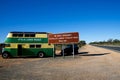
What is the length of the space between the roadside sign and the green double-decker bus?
744 mm

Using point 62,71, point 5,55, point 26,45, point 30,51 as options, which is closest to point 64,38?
point 30,51

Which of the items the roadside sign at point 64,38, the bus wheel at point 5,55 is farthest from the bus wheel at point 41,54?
the bus wheel at point 5,55

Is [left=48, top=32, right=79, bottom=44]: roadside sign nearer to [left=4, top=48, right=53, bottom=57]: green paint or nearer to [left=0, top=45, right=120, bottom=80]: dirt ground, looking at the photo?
[left=4, top=48, right=53, bottom=57]: green paint

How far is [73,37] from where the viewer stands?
3294cm

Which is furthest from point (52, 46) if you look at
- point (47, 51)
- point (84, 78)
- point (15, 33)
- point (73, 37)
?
point (84, 78)

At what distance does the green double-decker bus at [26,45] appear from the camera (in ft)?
110

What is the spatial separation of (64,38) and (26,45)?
17.1ft

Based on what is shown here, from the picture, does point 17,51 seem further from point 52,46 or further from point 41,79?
point 41,79

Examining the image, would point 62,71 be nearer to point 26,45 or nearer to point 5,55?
point 26,45

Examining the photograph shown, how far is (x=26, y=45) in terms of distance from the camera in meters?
33.7

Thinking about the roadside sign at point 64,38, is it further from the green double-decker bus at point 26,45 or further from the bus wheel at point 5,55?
the bus wheel at point 5,55

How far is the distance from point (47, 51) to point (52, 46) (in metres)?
0.96

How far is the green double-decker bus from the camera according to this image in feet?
110

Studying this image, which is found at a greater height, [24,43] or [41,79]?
[24,43]
